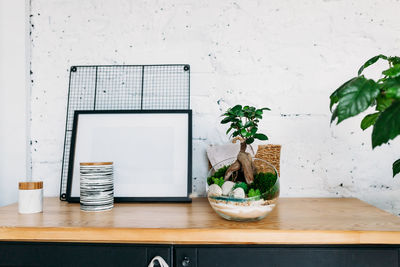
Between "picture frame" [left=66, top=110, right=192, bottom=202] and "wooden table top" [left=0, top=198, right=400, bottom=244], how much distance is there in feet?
0.60

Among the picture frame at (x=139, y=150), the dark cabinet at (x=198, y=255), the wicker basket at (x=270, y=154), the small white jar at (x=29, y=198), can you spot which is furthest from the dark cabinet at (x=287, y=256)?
the small white jar at (x=29, y=198)

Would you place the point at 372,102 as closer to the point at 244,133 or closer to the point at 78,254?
the point at 244,133

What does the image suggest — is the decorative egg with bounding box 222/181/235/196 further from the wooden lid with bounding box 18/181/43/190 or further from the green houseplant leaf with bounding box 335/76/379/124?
the wooden lid with bounding box 18/181/43/190

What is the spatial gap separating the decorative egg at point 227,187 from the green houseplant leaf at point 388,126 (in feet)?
1.42

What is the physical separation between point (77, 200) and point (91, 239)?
0.39 meters

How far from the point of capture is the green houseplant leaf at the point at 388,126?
24.8 inches

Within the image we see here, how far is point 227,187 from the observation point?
3.01 ft

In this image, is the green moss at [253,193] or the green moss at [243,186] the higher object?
the green moss at [243,186]

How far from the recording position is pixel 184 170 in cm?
119

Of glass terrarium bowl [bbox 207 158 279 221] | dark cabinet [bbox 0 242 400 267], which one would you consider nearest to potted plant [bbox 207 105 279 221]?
glass terrarium bowl [bbox 207 158 279 221]

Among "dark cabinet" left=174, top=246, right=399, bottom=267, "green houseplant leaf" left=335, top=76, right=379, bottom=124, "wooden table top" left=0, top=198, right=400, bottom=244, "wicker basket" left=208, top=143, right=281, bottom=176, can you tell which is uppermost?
"green houseplant leaf" left=335, top=76, right=379, bottom=124

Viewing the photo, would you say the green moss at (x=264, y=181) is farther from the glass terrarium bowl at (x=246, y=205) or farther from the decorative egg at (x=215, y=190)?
the decorative egg at (x=215, y=190)

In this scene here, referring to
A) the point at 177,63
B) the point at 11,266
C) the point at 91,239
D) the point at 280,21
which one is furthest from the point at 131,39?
the point at 11,266

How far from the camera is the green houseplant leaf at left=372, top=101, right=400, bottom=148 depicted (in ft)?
2.07
